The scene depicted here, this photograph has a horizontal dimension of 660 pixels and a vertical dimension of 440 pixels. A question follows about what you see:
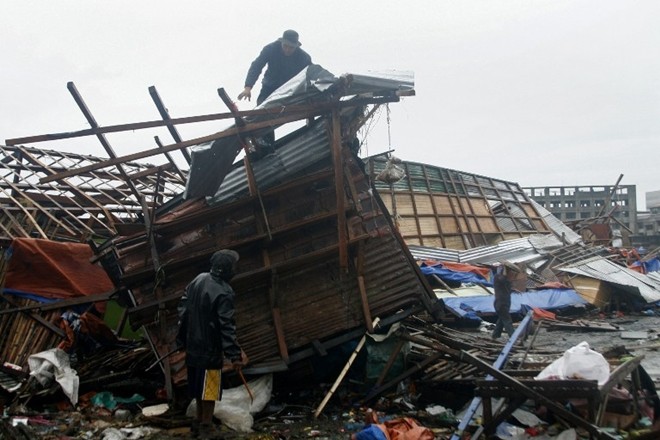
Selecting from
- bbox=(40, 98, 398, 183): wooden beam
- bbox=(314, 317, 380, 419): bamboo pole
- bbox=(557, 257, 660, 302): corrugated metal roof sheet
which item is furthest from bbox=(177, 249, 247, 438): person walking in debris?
bbox=(557, 257, 660, 302): corrugated metal roof sheet

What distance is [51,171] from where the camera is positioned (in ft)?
32.9

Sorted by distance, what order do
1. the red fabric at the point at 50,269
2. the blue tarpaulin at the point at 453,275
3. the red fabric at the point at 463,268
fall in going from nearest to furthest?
1. the red fabric at the point at 50,269
2. the blue tarpaulin at the point at 453,275
3. the red fabric at the point at 463,268

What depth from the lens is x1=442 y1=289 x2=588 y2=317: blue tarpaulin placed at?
455 inches

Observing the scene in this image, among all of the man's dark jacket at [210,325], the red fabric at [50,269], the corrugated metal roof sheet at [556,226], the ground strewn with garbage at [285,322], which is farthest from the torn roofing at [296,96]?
the corrugated metal roof sheet at [556,226]

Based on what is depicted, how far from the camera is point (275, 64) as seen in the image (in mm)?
7082

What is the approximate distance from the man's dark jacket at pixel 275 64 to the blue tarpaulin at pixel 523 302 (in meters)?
6.47

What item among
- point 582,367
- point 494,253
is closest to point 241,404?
point 582,367

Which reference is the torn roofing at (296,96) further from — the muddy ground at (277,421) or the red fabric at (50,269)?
the red fabric at (50,269)

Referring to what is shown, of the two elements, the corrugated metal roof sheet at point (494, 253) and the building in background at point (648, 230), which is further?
the building in background at point (648, 230)

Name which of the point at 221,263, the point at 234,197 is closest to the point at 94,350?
the point at 234,197

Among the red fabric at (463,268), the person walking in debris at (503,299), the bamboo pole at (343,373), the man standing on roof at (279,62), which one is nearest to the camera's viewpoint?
the bamboo pole at (343,373)

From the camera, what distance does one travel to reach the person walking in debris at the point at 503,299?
948 centimetres

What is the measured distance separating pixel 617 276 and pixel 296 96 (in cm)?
1185

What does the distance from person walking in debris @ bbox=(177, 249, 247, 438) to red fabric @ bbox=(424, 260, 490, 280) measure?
9878 mm
